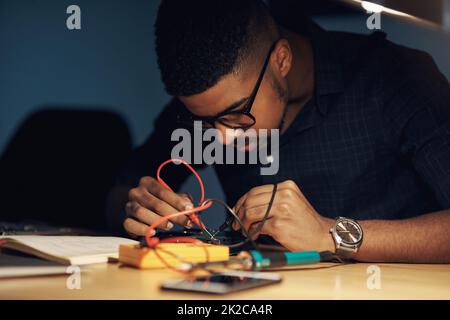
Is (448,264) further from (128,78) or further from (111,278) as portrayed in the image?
(128,78)

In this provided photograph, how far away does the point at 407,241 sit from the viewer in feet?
3.67

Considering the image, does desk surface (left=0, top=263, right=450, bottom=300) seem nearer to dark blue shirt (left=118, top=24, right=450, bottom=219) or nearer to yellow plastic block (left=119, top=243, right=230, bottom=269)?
yellow plastic block (left=119, top=243, right=230, bottom=269)

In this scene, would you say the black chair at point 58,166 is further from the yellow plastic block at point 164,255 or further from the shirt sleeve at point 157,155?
the yellow plastic block at point 164,255

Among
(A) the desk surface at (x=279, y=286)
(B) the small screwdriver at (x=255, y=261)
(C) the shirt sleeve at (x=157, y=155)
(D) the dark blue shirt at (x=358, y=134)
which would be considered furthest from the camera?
(C) the shirt sleeve at (x=157, y=155)

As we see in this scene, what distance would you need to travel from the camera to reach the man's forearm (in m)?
1.10

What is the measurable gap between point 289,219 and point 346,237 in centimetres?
12

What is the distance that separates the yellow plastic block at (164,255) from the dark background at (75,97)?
1.12 meters

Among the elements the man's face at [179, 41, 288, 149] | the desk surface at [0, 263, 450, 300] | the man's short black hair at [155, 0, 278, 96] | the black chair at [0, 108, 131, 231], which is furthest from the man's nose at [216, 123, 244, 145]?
the black chair at [0, 108, 131, 231]

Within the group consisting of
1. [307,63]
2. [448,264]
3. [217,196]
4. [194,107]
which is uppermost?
[307,63]

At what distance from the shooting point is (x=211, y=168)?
205cm

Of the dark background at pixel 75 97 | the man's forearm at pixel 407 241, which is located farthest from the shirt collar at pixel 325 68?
the man's forearm at pixel 407 241

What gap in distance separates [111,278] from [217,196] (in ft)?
4.11

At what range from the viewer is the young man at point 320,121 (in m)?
1.12
